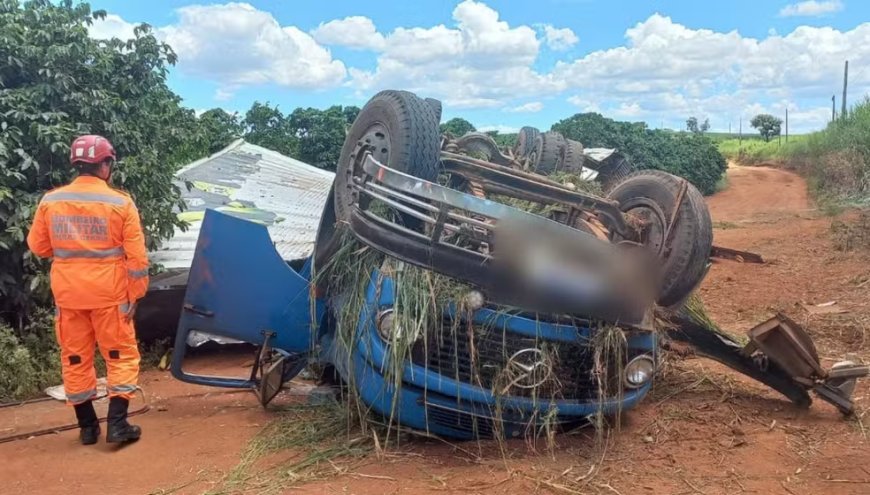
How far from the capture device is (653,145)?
88.2 feet

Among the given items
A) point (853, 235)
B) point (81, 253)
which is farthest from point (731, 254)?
point (853, 235)

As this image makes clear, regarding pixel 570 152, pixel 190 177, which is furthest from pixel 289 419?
pixel 190 177

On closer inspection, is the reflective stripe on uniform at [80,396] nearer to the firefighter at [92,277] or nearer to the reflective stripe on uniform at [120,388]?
the firefighter at [92,277]

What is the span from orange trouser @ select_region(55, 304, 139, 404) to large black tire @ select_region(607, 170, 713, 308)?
317 centimetres

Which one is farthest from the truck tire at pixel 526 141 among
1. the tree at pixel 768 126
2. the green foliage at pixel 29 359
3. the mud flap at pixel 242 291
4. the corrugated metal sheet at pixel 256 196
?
the tree at pixel 768 126

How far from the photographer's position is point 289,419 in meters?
4.68

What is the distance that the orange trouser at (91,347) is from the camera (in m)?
4.29

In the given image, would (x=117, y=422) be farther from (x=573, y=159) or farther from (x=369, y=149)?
(x=573, y=159)

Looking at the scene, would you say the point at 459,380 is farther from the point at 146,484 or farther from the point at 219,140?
the point at 219,140

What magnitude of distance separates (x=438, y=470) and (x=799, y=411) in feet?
8.38

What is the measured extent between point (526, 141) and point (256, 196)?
3918 mm

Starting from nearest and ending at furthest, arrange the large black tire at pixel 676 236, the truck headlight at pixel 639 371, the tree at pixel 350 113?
the truck headlight at pixel 639 371 → the large black tire at pixel 676 236 → the tree at pixel 350 113

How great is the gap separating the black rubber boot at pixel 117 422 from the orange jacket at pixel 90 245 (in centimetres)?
56

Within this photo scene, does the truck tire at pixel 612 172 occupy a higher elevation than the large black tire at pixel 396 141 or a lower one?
lower
